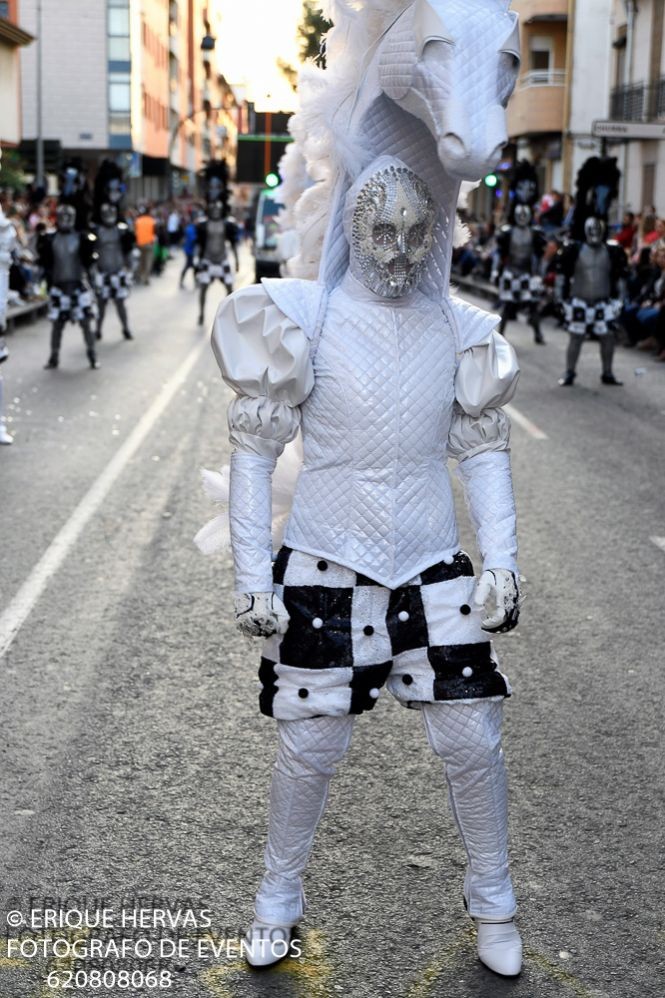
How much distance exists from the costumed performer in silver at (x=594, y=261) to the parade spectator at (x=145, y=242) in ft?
64.9

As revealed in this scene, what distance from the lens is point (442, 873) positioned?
4.12m

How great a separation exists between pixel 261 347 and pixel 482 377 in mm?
551

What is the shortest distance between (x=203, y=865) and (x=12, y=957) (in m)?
0.68

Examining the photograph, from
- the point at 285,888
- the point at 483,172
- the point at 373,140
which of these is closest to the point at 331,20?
the point at 373,140

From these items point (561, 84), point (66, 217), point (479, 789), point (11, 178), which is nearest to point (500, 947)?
point (479, 789)

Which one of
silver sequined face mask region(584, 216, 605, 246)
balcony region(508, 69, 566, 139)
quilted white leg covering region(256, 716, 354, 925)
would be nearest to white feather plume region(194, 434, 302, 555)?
quilted white leg covering region(256, 716, 354, 925)

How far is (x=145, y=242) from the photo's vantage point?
117 feet

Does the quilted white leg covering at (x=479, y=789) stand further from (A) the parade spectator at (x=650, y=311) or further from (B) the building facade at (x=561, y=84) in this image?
(B) the building facade at (x=561, y=84)

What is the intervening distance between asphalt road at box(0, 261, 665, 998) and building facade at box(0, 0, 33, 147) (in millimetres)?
31337

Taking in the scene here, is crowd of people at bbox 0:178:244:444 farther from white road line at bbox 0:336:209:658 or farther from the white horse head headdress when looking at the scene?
the white horse head headdress

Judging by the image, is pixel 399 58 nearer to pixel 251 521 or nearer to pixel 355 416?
pixel 355 416

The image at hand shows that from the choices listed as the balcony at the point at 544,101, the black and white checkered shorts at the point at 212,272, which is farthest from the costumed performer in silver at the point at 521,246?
the balcony at the point at 544,101

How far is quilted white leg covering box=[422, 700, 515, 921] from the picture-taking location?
3492mm

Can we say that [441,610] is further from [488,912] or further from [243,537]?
[488,912]
